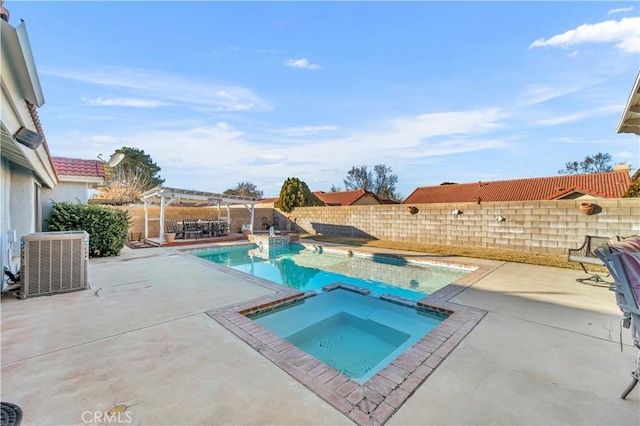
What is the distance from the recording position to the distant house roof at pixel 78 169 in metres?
9.09

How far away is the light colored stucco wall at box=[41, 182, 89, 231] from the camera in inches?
362

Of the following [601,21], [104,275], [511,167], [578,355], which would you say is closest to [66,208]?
[104,275]

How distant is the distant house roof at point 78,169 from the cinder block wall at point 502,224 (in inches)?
458

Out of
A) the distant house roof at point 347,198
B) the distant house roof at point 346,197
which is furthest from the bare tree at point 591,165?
the distant house roof at point 346,197

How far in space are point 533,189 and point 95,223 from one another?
24.9m

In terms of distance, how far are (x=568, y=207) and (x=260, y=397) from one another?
1100 cm

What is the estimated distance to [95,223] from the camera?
9.07 meters

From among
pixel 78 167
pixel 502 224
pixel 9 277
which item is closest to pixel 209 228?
pixel 78 167

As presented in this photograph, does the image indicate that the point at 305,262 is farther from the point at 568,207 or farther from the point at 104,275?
the point at 568,207

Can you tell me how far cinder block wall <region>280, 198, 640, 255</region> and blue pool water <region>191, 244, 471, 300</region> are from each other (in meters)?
3.03

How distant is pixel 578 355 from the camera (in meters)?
3.08

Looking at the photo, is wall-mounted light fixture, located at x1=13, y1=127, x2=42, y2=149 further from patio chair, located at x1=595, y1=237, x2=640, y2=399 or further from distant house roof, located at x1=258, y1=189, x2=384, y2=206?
distant house roof, located at x1=258, y1=189, x2=384, y2=206

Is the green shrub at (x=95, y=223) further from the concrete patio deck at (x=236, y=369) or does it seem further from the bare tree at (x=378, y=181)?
the bare tree at (x=378, y=181)

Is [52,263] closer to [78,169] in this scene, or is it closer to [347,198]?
[78,169]
